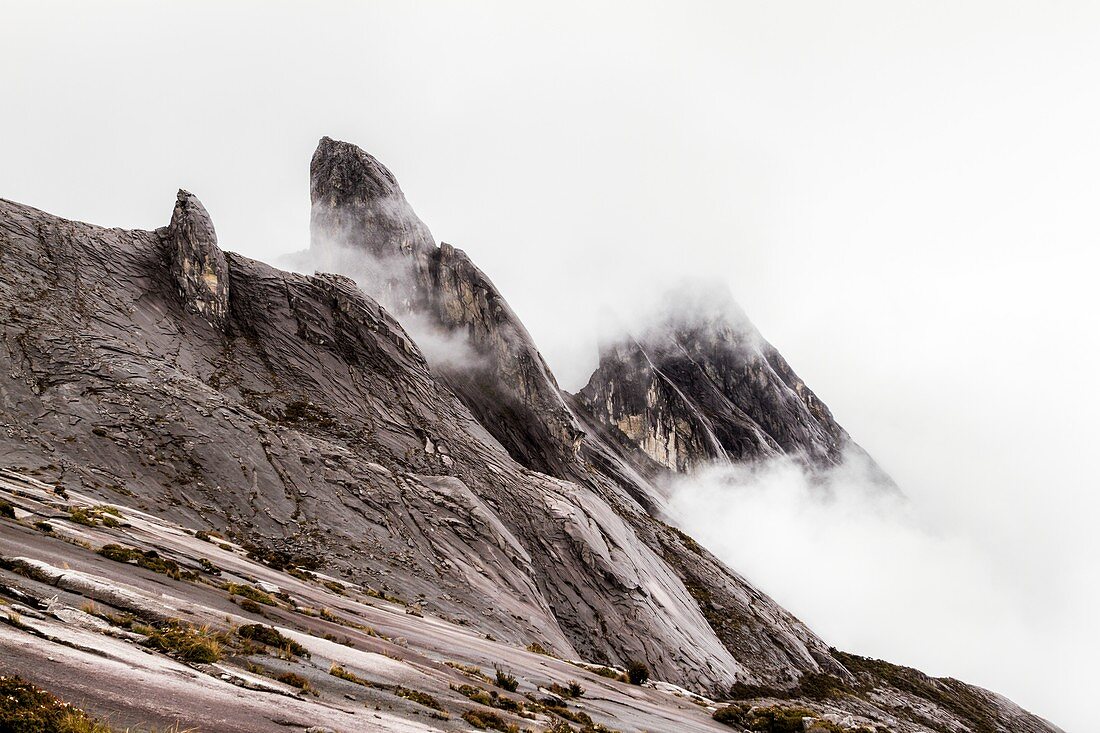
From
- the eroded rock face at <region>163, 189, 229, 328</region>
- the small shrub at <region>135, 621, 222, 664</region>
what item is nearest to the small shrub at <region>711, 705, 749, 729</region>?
the small shrub at <region>135, 621, 222, 664</region>

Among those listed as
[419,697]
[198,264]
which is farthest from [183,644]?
[198,264]

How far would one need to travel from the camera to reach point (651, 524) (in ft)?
277

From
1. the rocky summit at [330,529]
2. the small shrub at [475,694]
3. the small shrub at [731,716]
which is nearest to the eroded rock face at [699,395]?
the rocky summit at [330,529]

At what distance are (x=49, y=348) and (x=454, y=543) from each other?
35863 mm

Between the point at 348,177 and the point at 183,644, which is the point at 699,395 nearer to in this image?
the point at 348,177

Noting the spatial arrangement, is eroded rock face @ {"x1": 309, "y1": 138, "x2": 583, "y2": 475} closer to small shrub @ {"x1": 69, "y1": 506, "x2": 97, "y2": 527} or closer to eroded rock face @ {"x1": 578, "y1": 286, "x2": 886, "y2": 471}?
small shrub @ {"x1": 69, "y1": 506, "x2": 97, "y2": 527}

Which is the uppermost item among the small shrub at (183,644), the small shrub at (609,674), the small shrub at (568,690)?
the small shrub at (183,644)

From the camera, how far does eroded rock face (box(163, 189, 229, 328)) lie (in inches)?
2287

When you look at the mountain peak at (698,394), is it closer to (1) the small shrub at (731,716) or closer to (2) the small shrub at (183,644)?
(1) the small shrub at (731,716)

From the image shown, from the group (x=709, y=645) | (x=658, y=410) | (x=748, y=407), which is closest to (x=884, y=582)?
(x=748, y=407)

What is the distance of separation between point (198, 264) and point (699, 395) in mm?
139223

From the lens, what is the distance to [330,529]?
43.3 metres

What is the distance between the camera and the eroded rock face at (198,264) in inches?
2287

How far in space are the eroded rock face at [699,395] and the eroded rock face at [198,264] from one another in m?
98.5
